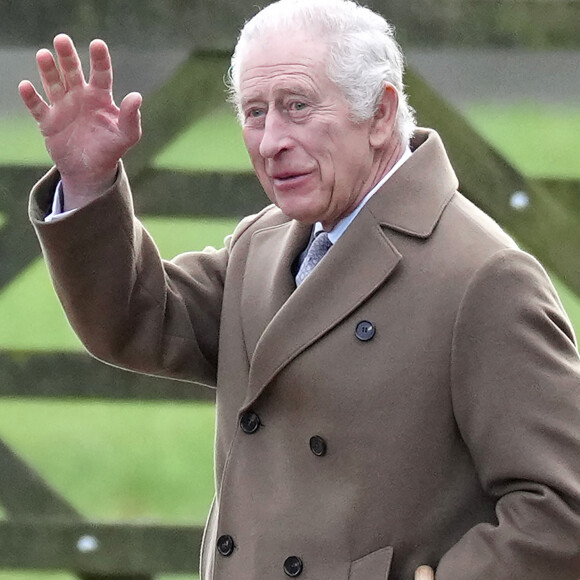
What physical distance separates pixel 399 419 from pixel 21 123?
202 cm

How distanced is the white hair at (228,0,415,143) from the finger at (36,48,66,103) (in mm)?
309

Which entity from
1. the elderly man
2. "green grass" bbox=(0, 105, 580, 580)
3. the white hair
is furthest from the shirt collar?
"green grass" bbox=(0, 105, 580, 580)

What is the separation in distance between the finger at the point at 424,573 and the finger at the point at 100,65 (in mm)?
941

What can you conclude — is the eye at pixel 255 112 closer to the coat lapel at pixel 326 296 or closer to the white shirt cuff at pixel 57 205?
the coat lapel at pixel 326 296

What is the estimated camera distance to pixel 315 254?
2.21 meters

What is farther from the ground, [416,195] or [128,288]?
[416,195]

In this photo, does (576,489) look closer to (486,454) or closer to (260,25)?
(486,454)

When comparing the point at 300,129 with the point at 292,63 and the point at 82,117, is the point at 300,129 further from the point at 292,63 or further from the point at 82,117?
the point at 82,117

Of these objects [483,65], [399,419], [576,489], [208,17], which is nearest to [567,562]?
[576,489]

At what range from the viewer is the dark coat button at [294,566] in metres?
2.04

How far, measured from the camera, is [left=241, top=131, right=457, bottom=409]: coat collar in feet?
6.77

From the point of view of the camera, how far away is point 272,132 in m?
2.05

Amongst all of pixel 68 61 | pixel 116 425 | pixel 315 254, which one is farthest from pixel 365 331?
pixel 116 425

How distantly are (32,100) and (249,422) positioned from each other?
2.14 feet
